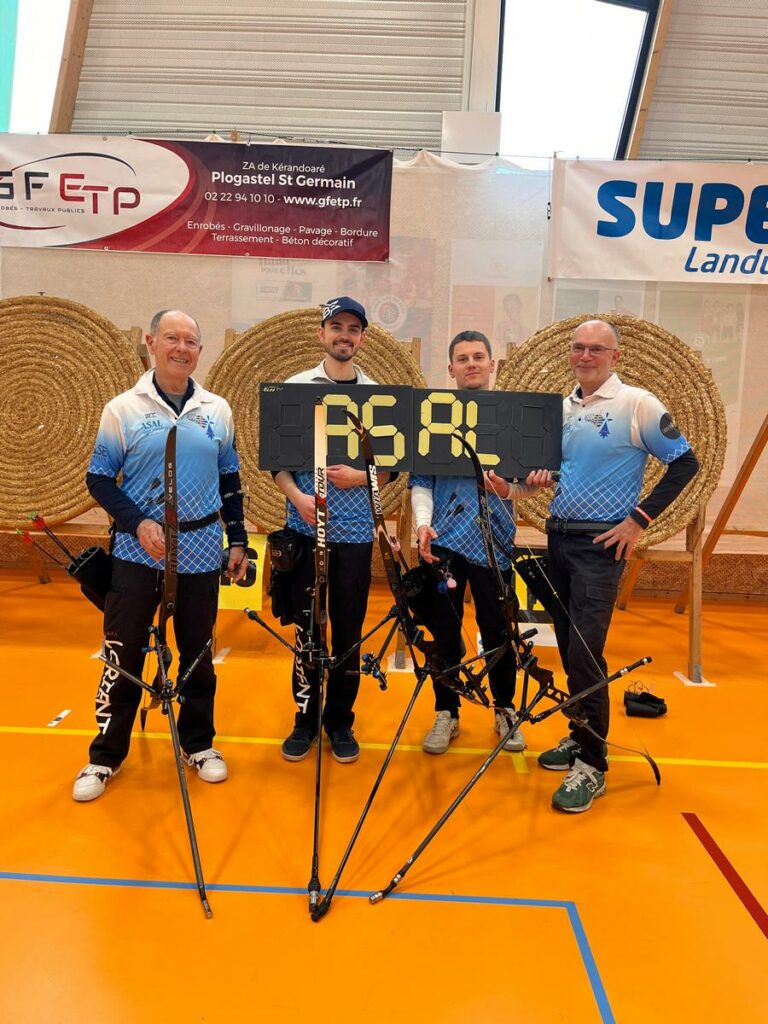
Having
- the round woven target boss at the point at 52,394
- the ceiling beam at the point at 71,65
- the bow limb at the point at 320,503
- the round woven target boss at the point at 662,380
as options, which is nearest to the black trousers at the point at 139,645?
the bow limb at the point at 320,503

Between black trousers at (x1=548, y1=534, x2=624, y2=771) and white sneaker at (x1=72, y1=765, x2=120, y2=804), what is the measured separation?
4.30 feet

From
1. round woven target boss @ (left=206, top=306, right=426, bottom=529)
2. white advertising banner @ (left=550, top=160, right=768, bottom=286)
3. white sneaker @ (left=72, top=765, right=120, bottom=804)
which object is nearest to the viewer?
white sneaker @ (left=72, top=765, right=120, bottom=804)

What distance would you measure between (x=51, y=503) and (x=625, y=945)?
2.79 meters

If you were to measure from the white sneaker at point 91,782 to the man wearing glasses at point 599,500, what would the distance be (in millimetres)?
1244

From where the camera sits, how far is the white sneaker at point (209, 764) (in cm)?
213

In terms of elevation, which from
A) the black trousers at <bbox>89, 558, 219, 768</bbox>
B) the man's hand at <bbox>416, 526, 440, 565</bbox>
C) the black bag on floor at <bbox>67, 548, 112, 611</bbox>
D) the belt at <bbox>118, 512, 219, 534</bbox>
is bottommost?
the black trousers at <bbox>89, 558, 219, 768</bbox>

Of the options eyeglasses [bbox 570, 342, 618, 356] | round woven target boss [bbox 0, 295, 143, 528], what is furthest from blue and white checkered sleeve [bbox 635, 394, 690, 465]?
round woven target boss [bbox 0, 295, 143, 528]

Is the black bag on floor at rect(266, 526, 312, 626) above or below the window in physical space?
below

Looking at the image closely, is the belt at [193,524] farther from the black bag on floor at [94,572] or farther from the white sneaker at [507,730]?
the white sneaker at [507,730]

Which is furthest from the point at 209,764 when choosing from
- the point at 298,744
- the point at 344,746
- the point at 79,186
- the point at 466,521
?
the point at 79,186

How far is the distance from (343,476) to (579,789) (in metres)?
1.09

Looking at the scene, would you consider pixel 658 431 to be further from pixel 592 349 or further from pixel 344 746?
pixel 344 746

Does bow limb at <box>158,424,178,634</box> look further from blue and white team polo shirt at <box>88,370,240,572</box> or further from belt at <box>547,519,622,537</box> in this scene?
belt at <box>547,519,622,537</box>

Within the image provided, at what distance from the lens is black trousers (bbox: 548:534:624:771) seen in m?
2.05
